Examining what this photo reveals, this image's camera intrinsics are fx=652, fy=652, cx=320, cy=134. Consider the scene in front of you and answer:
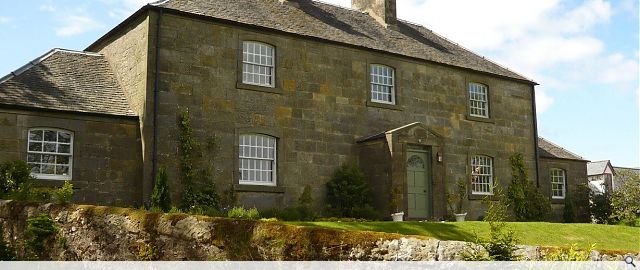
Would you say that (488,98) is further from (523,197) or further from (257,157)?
(257,157)

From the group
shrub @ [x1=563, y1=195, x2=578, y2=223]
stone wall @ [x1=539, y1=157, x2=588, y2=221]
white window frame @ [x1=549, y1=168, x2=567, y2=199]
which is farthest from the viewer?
white window frame @ [x1=549, y1=168, x2=567, y2=199]

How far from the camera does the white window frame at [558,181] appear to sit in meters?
29.0

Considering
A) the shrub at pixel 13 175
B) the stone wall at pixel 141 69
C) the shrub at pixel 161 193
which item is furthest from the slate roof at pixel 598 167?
the shrub at pixel 13 175

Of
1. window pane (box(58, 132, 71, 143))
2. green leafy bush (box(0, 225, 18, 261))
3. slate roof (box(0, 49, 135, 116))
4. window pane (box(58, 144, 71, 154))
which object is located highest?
slate roof (box(0, 49, 135, 116))

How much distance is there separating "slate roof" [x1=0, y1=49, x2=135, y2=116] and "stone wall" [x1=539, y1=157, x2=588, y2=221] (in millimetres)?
17998

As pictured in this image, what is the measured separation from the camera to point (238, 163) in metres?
19.8

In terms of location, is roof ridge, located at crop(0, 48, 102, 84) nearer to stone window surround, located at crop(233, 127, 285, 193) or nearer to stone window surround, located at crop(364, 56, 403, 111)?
stone window surround, located at crop(233, 127, 285, 193)

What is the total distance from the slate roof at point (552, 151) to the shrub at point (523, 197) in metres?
2.28

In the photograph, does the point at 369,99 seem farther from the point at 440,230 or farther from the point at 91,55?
the point at 91,55

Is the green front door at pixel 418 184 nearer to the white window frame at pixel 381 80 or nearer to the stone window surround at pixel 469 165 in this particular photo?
the white window frame at pixel 381 80

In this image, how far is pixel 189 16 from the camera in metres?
19.5

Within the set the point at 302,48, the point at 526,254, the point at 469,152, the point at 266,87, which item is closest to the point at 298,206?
the point at 266,87

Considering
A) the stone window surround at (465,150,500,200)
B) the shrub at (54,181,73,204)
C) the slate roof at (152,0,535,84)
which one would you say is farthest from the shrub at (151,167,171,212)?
the stone window surround at (465,150,500,200)

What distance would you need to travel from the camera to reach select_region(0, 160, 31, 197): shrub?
16.4m
